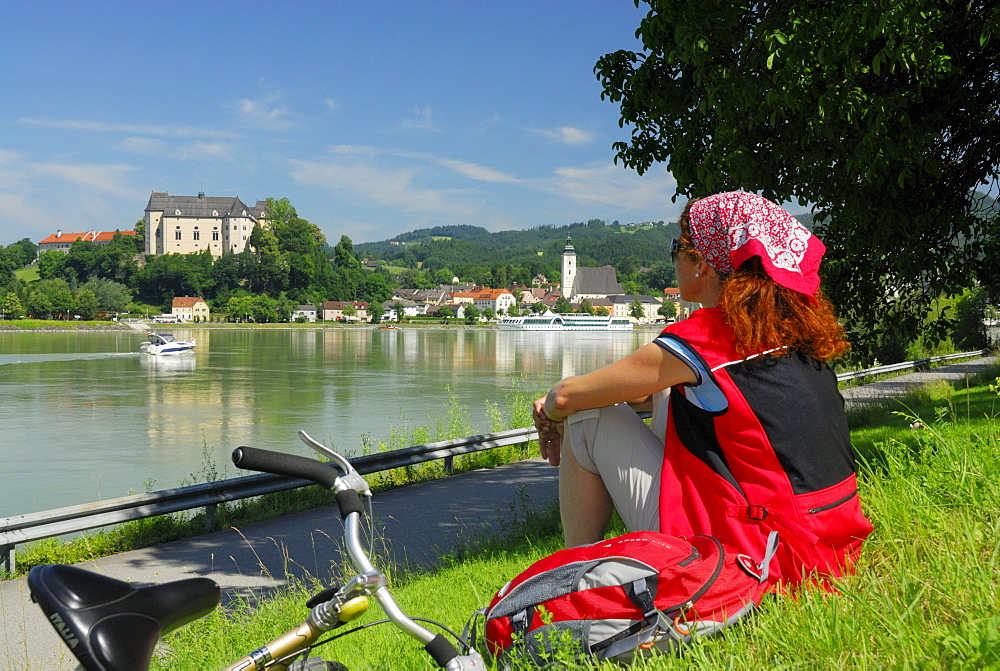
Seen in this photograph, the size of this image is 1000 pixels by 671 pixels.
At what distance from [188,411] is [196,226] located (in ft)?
492

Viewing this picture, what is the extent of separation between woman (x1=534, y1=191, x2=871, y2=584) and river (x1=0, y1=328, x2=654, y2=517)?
692 cm

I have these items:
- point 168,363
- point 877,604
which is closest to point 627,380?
point 877,604

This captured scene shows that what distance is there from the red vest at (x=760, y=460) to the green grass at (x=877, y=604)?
0.16 m

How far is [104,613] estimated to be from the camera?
1.35 meters

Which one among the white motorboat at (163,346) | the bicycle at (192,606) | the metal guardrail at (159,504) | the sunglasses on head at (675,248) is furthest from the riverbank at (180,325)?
the bicycle at (192,606)

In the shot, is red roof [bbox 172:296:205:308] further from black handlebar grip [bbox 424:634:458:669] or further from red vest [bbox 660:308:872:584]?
black handlebar grip [bbox 424:634:458:669]

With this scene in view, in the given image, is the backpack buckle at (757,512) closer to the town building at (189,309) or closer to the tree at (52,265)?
the town building at (189,309)

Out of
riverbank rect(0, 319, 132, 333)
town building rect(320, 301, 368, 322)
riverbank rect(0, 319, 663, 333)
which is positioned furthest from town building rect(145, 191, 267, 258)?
riverbank rect(0, 319, 132, 333)

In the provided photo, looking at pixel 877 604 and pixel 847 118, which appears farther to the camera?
pixel 847 118

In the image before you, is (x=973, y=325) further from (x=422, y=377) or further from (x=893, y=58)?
(x=893, y=58)

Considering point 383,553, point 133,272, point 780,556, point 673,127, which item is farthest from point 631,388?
point 133,272

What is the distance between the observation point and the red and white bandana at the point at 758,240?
241 cm

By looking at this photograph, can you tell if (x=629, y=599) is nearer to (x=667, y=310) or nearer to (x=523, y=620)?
(x=523, y=620)

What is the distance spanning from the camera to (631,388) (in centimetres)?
241
